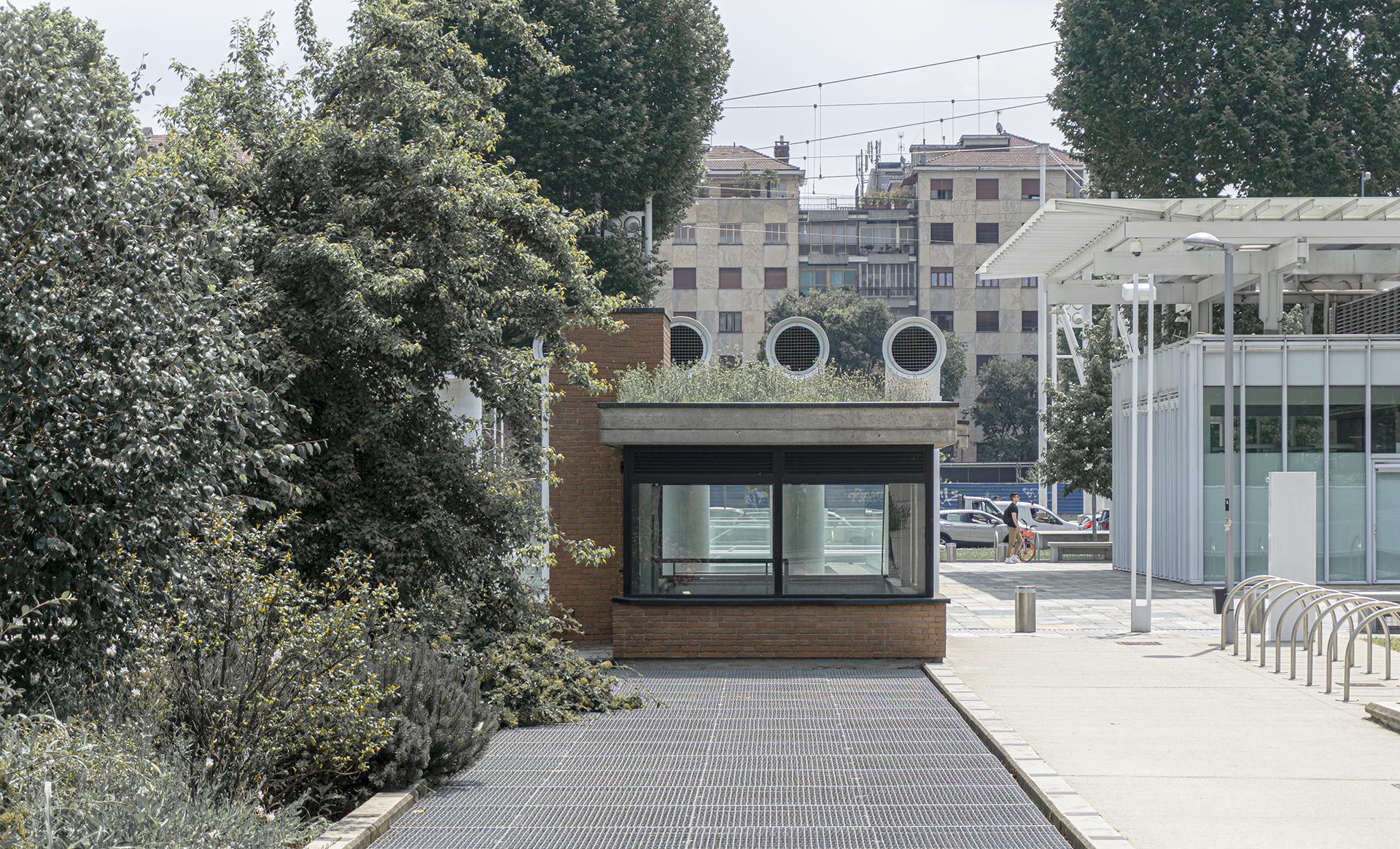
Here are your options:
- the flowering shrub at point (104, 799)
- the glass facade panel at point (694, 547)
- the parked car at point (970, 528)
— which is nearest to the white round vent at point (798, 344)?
the glass facade panel at point (694, 547)

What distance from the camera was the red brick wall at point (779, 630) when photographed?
15797mm

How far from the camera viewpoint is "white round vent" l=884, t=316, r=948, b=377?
1956 cm

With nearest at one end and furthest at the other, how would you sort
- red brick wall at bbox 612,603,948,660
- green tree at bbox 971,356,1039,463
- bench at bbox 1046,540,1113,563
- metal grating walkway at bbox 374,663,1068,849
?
1. metal grating walkway at bbox 374,663,1068,849
2. red brick wall at bbox 612,603,948,660
3. bench at bbox 1046,540,1113,563
4. green tree at bbox 971,356,1039,463

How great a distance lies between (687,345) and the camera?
65.4ft

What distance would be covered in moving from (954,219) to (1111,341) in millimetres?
46934

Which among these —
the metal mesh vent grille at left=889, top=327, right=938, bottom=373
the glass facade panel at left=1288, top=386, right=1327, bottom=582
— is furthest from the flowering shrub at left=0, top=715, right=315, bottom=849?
the glass facade panel at left=1288, top=386, right=1327, bottom=582

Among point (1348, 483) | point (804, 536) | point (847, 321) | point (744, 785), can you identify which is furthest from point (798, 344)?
point (847, 321)

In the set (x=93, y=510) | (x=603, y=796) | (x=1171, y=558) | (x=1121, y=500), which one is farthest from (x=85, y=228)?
(x=1121, y=500)

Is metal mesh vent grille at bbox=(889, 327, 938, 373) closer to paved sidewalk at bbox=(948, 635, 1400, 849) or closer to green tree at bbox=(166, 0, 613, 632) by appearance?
paved sidewalk at bbox=(948, 635, 1400, 849)

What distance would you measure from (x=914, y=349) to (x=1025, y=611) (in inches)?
155

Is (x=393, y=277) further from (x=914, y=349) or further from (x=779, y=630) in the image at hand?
(x=914, y=349)

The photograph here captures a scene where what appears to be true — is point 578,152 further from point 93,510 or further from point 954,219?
point 954,219

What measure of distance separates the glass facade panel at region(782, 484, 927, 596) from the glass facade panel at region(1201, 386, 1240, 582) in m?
13.9

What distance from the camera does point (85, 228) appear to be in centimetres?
713
